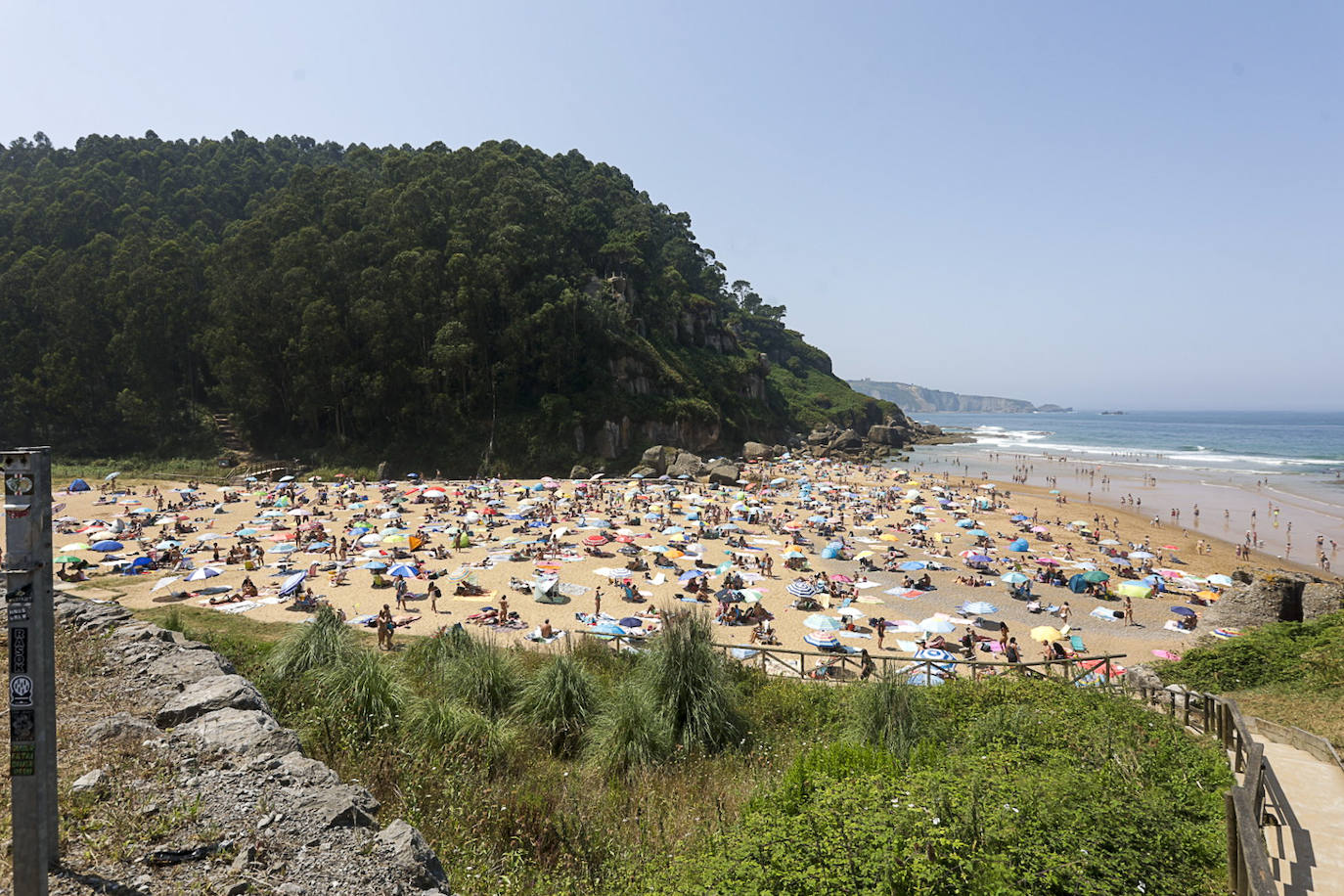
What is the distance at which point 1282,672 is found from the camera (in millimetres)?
11422

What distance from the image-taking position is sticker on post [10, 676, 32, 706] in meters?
3.82

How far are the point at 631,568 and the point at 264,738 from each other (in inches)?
778

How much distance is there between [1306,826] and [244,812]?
10.1 metres

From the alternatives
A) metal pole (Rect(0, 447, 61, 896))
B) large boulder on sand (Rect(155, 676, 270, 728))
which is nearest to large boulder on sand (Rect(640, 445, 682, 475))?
large boulder on sand (Rect(155, 676, 270, 728))

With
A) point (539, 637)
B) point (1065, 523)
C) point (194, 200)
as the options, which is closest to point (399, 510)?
point (539, 637)

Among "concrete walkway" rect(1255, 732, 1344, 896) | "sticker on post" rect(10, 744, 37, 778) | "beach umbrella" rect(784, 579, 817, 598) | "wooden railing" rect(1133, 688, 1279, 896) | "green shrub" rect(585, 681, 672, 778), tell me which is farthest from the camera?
"beach umbrella" rect(784, 579, 817, 598)

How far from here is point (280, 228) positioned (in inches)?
2162

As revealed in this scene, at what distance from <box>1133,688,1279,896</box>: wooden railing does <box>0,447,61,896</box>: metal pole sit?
24.3 feet

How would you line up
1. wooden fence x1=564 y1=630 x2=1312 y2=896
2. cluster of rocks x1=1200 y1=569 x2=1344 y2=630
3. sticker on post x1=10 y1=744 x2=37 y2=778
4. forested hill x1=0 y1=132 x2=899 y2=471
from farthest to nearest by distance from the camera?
forested hill x1=0 y1=132 x2=899 y2=471, cluster of rocks x1=1200 y1=569 x2=1344 y2=630, wooden fence x1=564 y1=630 x2=1312 y2=896, sticker on post x1=10 y1=744 x2=37 y2=778

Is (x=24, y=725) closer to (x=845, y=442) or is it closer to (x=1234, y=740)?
(x=1234, y=740)

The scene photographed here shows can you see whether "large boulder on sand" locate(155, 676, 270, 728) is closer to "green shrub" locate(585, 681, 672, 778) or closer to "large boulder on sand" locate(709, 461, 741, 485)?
"green shrub" locate(585, 681, 672, 778)

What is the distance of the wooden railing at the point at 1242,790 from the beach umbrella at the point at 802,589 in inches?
450

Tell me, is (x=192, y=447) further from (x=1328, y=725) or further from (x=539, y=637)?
(x=1328, y=725)

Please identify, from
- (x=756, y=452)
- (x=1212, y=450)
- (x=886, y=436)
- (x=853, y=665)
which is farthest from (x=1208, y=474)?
(x=853, y=665)
